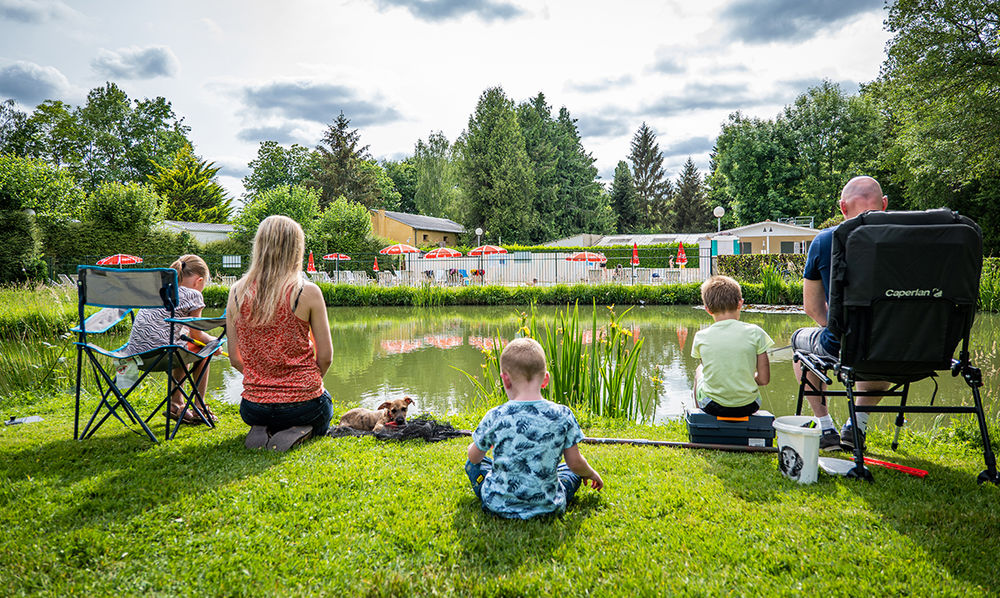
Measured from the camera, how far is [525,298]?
57.8 feet

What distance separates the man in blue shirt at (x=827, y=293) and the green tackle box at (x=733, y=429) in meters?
0.34

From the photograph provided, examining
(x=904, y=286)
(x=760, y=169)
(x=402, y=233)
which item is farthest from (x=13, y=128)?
(x=904, y=286)

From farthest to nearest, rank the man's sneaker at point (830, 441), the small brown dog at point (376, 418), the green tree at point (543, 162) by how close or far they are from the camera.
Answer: the green tree at point (543, 162)
the small brown dog at point (376, 418)
the man's sneaker at point (830, 441)

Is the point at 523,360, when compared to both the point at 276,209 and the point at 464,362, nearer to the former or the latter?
the point at 464,362

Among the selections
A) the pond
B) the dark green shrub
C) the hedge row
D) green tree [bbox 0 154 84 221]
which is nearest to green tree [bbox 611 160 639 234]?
the hedge row

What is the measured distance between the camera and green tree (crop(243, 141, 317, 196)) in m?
50.7

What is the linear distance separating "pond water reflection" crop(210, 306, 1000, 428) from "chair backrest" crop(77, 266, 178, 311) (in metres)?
2.30

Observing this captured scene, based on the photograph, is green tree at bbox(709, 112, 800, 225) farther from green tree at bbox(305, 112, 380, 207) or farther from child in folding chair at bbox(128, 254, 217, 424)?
child in folding chair at bbox(128, 254, 217, 424)

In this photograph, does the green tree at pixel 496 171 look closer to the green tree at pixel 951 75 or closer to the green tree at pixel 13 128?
the green tree at pixel 951 75

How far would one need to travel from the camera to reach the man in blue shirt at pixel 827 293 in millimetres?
2936

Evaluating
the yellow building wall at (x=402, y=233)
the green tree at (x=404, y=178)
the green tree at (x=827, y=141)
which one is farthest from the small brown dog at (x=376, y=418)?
the green tree at (x=404, y=178)

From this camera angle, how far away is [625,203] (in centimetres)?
4794

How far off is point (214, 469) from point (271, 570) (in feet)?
3.75

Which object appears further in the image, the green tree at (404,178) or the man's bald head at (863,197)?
the green tree at (404,178)
